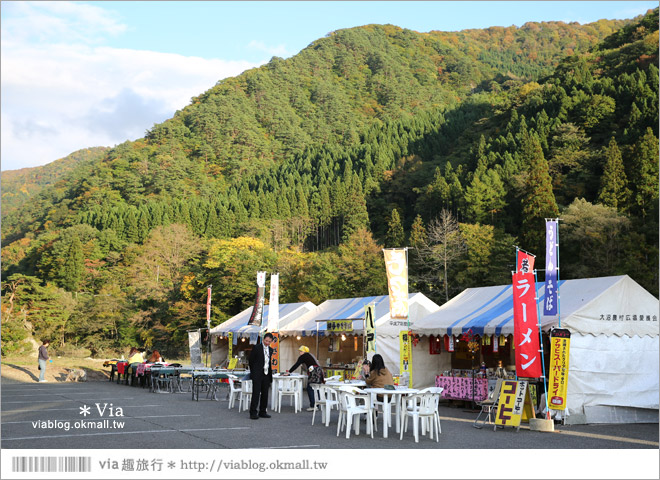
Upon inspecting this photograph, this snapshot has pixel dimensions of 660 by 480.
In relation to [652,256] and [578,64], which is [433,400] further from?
[578,64]

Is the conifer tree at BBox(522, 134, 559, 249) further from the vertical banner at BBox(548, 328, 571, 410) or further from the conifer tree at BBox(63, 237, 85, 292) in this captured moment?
the conifer tree at BBox(63, 237, 85, 292)

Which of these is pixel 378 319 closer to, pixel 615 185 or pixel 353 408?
pixel 353 408

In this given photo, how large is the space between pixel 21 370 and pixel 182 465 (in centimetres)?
1831

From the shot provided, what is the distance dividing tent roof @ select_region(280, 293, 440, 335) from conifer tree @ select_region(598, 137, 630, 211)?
2376 centimetres

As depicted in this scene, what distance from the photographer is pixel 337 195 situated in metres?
66.6

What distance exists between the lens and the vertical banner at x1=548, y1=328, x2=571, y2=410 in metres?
9.38

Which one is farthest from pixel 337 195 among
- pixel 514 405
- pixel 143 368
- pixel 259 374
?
pixel 514 405

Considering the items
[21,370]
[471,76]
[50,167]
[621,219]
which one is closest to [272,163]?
[50,167]

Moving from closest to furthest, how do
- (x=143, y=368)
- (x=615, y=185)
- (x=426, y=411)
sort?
(x=426, y=411), (x=143, y=368), (x=615, y=185)

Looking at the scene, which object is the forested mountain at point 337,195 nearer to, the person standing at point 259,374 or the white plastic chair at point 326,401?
the white plastic chair at point 326,401

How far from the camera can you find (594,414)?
10.6m

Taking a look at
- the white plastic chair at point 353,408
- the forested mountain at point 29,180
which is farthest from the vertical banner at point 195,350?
the forested mountain at point 29,180

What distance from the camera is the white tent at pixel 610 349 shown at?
1067 centimetres

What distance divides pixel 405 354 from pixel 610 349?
4.35 m
